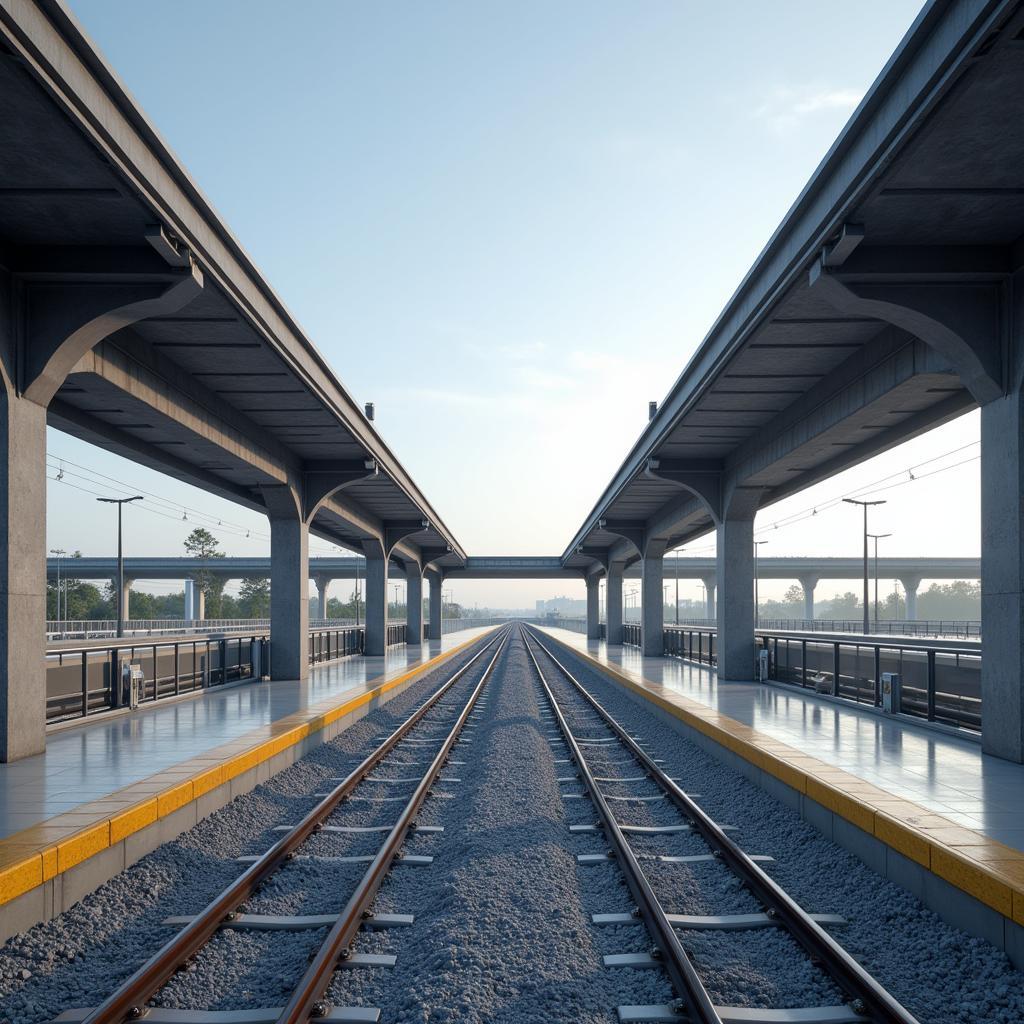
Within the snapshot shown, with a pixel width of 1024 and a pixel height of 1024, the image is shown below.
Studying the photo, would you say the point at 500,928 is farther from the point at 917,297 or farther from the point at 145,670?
the point at 145,670

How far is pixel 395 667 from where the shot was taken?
91.8 feet

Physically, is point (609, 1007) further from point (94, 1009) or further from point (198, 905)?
point (198, 905)

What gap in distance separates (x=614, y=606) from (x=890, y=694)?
35.5 meters

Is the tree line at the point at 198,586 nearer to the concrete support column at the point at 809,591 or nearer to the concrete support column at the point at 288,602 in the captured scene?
the concrete support column at the point at 809,591

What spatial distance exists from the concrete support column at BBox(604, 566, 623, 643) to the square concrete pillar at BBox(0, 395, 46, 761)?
1556 inches

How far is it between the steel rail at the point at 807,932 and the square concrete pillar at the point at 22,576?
24.5 feet

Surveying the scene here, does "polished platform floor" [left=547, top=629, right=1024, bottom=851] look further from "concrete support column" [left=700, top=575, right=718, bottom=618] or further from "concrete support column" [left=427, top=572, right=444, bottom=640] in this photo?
"concrete support column" [left=700, top=575, right=718, bottom=618]

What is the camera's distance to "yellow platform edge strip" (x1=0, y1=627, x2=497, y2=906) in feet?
19.0

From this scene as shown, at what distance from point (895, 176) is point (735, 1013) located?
696cm

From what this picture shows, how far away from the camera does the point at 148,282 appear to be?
9617 mm

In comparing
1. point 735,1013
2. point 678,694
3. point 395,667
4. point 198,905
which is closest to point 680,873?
point 735,1013

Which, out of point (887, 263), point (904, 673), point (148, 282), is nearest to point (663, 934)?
point (887, 263)

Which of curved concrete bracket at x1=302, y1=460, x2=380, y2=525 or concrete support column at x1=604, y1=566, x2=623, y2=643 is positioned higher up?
curved concrete bracket at x1=302, y1=460, x2=380, y2=525

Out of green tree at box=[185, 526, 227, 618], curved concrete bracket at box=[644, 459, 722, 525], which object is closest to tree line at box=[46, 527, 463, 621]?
green tree at box=[185, 526, 227, 618]
